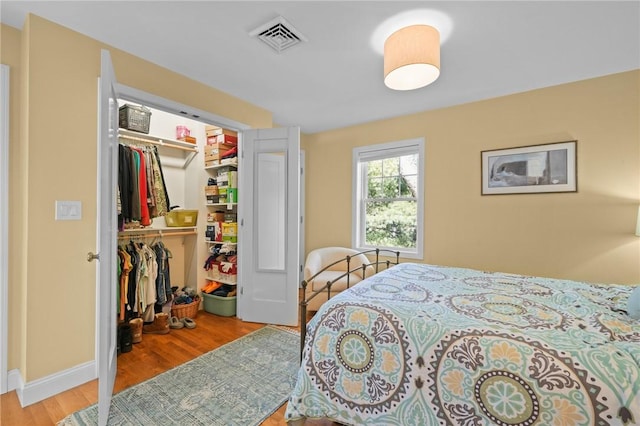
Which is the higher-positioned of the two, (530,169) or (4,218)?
(530,169)

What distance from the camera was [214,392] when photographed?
183 centimetres

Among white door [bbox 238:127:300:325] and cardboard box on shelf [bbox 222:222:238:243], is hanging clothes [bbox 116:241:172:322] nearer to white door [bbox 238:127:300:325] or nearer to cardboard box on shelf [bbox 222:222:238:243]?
cardboard box on shelf [bbox 222:222:238:243]

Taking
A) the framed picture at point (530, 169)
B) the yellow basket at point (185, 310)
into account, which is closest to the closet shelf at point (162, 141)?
the yellow basket at point (185, 310)

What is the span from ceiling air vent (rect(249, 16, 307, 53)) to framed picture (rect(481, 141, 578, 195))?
7.71ft

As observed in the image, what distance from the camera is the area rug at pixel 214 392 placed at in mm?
1606

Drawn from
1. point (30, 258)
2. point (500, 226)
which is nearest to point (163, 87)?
point (30, 258)

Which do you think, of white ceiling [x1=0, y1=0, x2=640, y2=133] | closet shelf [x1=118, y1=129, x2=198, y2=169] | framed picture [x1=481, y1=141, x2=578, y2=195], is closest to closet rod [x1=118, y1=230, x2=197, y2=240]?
closet shelf [x1=118, y1=129, x2=198, y2=169]

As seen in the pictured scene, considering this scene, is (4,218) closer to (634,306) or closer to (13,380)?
(13,380)

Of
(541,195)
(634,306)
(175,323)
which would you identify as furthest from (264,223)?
(541,195)

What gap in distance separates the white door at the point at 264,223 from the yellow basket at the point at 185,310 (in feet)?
1.85

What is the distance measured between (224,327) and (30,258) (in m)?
1.71

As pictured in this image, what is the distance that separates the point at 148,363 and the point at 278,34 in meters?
2.75

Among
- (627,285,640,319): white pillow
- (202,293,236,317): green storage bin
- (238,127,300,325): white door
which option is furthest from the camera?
(202,293,236,317): green storage bin

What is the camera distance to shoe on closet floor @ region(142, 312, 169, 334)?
2.75m
